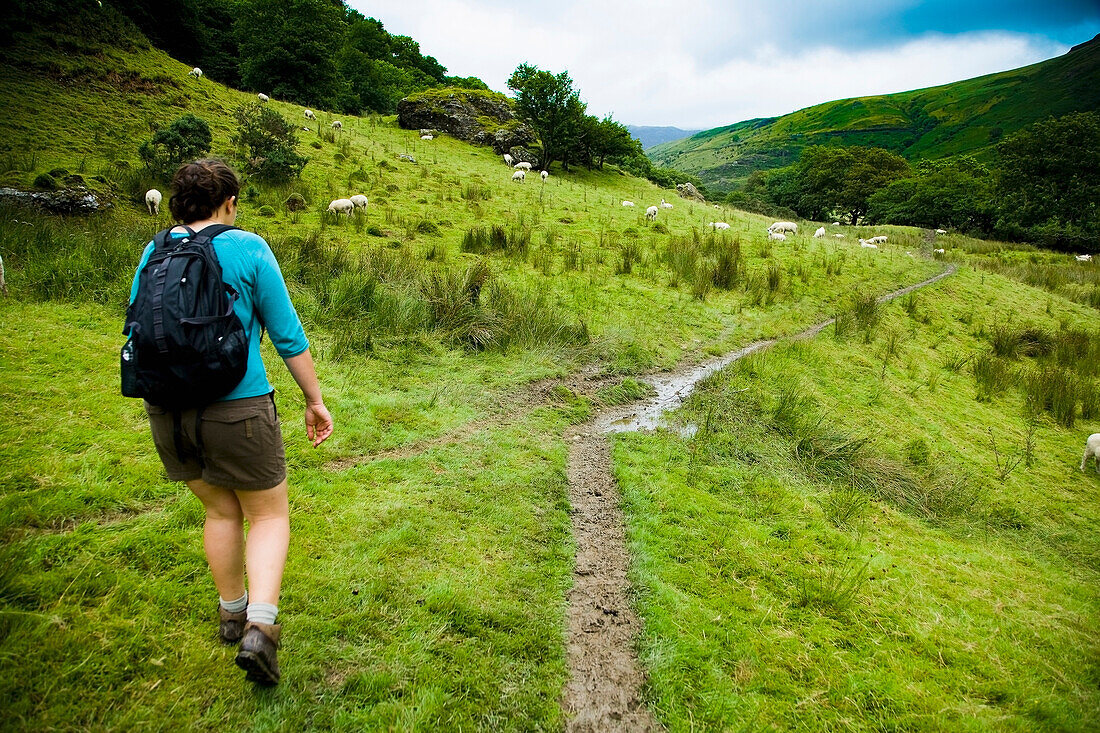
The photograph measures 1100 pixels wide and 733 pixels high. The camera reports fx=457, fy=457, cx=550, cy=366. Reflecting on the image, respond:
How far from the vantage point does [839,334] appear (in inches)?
425

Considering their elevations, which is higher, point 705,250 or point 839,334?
point 705,250

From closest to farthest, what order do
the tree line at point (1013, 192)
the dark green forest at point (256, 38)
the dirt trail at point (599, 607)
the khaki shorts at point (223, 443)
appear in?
the khaki shorts at point (223, 443)
the dirt trail at point (599, 607)
the dark green forest at point (256, 38)
the tree line at point (1013, 192)

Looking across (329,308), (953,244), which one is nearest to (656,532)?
(329,308)

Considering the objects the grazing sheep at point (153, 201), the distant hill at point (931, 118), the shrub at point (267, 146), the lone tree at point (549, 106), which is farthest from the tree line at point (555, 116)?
the distant hill at point (931, 118)

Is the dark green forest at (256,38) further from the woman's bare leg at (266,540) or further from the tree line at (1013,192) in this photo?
the tree line at (1013,192)

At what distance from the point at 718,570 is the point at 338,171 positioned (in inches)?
651

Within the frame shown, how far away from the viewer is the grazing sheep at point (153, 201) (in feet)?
30.0

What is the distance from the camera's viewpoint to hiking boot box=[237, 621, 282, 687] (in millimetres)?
2008

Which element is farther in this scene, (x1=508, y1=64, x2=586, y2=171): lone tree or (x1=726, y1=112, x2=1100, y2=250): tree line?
(x1=726, y1=112, x2=1100, y2=250): tree line

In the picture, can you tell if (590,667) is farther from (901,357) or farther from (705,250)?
(705,250)

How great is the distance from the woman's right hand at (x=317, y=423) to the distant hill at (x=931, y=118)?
111923 millimetres

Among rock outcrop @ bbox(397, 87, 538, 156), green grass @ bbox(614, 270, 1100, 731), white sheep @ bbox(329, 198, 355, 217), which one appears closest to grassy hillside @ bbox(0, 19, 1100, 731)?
green grass @ bbox(614, 270, 1100, 731)

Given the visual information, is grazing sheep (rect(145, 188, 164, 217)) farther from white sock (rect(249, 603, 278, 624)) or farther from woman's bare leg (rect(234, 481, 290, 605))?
white sock (rect(249, 603, 278, 624))

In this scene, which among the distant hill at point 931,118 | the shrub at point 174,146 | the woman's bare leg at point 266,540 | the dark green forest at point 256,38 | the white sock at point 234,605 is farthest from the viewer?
the distant hill at point 931,118
